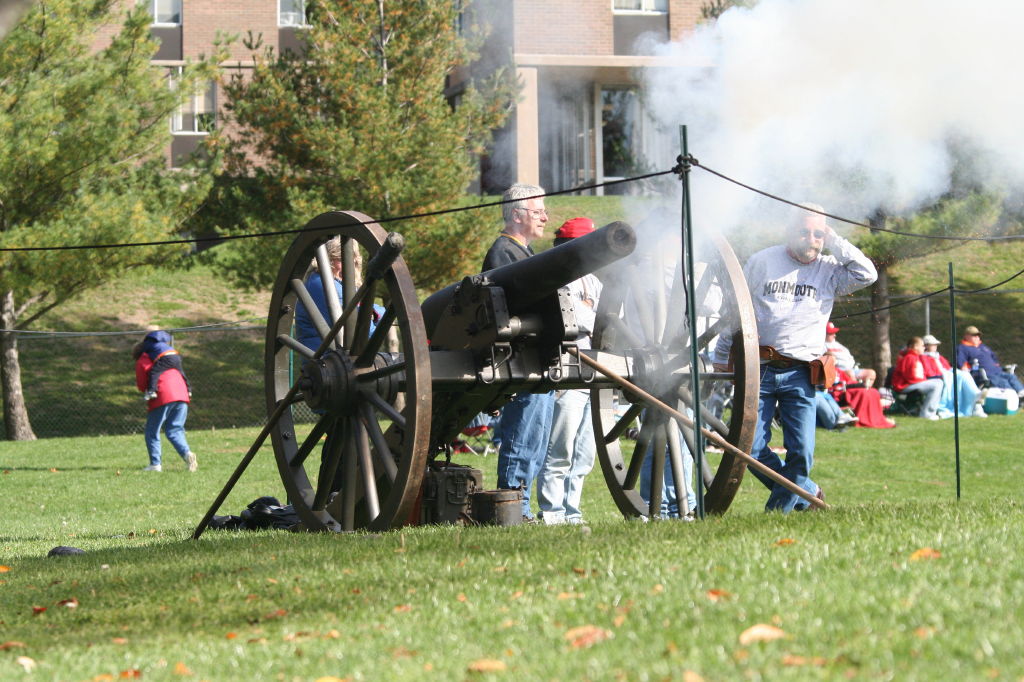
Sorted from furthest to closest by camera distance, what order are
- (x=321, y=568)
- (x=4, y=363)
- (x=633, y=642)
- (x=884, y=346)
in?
(x=884, y=346) < (x=4, y=363) < (x=321, y=568) < (x=633, y=642)

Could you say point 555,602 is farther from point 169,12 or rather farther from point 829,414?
point 169,12

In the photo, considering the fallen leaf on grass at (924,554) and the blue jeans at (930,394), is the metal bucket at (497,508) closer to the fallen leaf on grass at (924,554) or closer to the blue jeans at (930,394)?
the fallen leaf on grass at (924,554)

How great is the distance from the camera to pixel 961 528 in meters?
5.39

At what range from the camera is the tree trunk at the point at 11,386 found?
64.5ft

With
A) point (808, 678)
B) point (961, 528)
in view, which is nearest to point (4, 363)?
point (961, 528)

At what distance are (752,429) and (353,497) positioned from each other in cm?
201

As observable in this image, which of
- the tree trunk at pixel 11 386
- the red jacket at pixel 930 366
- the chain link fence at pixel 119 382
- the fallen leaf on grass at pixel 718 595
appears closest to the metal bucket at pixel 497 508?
the fallen leaf on grass at pixel 718 595

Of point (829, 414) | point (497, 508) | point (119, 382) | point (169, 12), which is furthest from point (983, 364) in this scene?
point (169, 12)

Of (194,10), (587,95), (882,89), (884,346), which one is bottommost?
(884,346)

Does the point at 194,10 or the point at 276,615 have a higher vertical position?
the point at 194,10

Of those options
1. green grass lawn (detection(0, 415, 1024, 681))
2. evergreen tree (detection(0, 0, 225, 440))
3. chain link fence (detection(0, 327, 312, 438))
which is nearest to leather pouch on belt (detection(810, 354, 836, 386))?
green grass lawn (detection(0, 415, 1024, 681))

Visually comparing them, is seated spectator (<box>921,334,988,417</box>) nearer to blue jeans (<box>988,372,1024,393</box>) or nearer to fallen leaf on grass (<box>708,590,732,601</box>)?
blue jeans (<box>988,372,1024,393</box>)

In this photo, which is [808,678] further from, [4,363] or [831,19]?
[4,363]

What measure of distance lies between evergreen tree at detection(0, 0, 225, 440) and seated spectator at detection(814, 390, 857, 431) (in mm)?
9261
